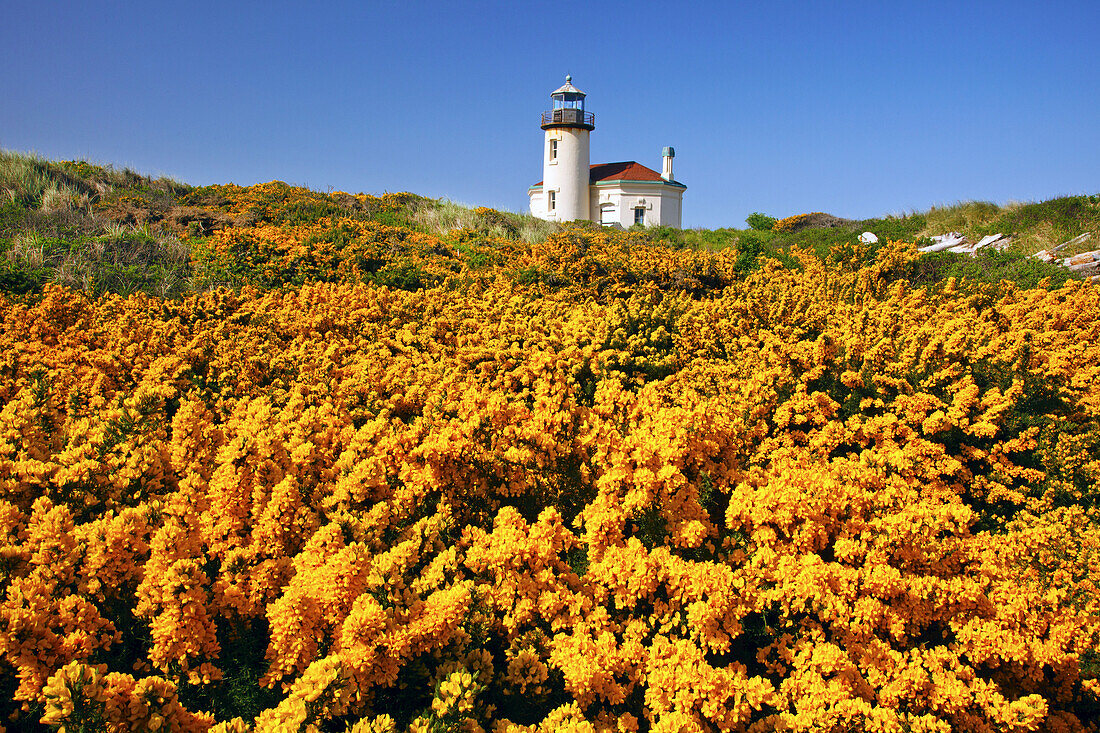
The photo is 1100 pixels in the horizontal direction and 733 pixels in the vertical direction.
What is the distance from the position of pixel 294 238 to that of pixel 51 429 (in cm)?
1124

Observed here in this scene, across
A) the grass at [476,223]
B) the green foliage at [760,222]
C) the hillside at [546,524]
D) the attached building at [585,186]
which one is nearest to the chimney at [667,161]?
the attached building at [585,186]

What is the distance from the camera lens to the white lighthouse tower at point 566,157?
43688 millimetres

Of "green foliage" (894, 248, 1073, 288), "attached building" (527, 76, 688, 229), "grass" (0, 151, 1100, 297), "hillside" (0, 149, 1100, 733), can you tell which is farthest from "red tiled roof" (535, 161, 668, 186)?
"hillside" (0, 149, 1100, 733)

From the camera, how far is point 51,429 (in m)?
6.98

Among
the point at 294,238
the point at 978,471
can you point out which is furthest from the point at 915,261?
the point at 294,238

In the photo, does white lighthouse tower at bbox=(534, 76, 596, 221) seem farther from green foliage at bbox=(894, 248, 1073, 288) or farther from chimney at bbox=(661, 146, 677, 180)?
green foliage at bbox=(894, 248, 1073, 288)

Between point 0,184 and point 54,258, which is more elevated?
point 0,184

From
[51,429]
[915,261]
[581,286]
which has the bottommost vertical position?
[51,429]

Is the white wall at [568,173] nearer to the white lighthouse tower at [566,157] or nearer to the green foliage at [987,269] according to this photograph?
the white lighthouse tower at [566,157]

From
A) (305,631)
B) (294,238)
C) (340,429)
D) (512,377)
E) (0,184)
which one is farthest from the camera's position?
(0,184)

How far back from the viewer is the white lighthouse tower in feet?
143

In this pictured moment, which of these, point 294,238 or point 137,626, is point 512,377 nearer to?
point 137,626

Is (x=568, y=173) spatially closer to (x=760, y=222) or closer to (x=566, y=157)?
(x=566, y=157)

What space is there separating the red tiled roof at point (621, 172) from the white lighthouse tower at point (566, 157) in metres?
1.57
